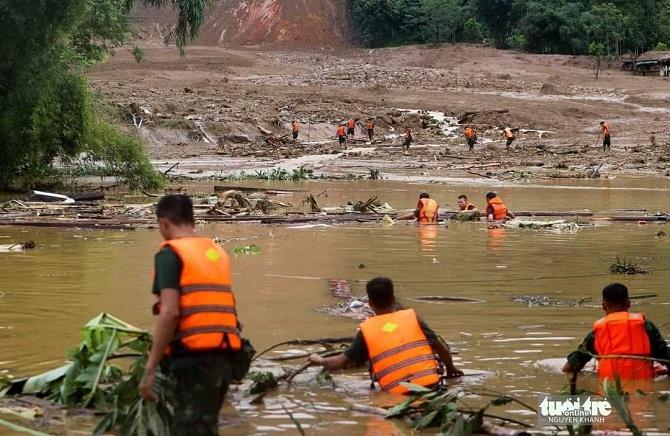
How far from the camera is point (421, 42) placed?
83.8 metres

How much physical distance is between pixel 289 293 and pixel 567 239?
7252mm

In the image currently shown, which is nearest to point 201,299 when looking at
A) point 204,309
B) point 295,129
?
point 204,309

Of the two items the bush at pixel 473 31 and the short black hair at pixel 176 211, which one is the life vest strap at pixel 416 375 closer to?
the short black hair at pixel 176 211

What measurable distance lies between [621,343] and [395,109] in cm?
4777

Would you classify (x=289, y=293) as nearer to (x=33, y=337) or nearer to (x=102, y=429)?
(x=33, y=337)

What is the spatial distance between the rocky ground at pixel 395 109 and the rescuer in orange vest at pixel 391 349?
1066 inches

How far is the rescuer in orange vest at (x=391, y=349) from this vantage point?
7.14 metres

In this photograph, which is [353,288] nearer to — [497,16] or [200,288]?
[200,288]

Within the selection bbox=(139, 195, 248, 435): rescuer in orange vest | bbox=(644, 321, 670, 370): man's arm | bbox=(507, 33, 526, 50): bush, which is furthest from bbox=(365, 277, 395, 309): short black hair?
bbox=(507, 33, 526, 50): bush

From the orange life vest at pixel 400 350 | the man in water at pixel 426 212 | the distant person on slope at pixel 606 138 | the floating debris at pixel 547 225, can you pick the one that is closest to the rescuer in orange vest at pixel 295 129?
the distant person on slope at pixel 606 138

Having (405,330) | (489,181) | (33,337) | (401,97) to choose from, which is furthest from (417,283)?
(401,97)

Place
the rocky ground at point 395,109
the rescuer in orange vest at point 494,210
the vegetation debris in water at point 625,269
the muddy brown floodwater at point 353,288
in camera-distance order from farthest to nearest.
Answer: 1. the rocky ground at point 395,109
2. the rescuer in orange vest at point 494,210
3. the vegetation debris in water at point 625,269
4. the muddy brown floodwater at point 353,288

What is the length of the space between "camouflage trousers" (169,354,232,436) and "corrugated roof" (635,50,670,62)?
67815mm

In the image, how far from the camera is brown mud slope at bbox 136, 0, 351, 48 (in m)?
87.7
